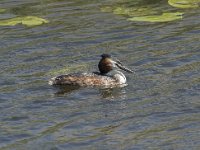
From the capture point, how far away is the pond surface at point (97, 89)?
1773cm

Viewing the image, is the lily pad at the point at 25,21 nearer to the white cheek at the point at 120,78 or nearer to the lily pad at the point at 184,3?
the lily pad at the point at 184,3

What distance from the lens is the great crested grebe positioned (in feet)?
73.0

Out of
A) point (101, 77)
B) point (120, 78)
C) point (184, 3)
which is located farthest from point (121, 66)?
point (184, 3)

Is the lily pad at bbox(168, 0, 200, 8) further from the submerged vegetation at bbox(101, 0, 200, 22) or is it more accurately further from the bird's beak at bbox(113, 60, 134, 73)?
the bird's beak at bbox(113, 60, 134, 73)

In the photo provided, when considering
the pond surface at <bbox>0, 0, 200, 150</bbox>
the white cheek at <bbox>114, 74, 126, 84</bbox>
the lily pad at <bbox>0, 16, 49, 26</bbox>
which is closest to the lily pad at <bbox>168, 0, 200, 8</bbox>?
the pond surface at <bbox>0, 0, 200, 150</bbox>

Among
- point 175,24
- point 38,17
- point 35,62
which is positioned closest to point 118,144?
point 35,62

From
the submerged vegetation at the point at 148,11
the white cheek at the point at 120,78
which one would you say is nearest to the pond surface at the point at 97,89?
the white cheek at the point at 120,78

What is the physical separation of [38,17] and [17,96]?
32.9ft

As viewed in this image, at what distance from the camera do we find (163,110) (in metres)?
19.3

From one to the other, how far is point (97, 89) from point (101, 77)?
0.64 metres

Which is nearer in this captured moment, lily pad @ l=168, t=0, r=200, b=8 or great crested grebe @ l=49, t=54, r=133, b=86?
great crested grebe @ l=49, t=54, r=133, b=86

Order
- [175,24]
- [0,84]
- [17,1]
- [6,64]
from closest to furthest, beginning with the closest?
[0,84] → [6,64] → [175,24] → [17,1]

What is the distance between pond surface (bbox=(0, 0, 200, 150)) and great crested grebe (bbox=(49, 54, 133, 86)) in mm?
271

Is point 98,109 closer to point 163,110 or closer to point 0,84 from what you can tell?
point 163,110
